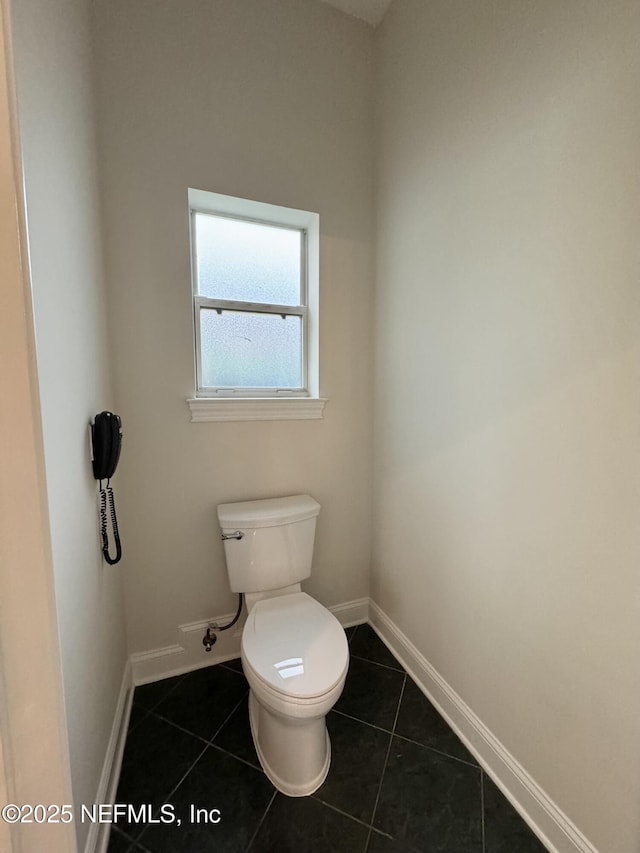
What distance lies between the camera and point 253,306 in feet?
5.48

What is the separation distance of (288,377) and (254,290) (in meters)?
0.45

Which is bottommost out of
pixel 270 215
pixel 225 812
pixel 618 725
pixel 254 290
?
pixel 225 812

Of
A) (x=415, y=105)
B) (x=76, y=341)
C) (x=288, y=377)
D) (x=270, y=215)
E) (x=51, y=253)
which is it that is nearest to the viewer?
(x=51, y=253)

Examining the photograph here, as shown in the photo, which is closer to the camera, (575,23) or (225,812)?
(575,23)

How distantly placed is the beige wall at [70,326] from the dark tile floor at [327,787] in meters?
0.24

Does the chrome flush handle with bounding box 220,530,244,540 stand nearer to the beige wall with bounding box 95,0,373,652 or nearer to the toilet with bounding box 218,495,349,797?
the toilet with bounding box 218,495,349,797

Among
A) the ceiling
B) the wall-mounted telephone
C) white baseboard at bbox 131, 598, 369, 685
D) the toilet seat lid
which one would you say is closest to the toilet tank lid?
the toilet seat lid

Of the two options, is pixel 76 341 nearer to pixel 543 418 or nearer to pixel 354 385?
pixel 354 385

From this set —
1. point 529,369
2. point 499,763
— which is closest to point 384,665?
point 499,763

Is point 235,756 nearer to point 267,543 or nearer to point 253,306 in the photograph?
point 267,543

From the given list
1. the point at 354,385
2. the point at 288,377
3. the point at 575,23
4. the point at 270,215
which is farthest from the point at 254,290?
the point at 575,23

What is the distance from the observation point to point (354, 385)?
5.82ft

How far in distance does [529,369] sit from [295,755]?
4.55ft

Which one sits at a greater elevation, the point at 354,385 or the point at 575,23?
the point at 575,23
